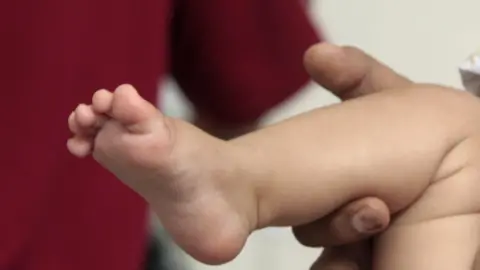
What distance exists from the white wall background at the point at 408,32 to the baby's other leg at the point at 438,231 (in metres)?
0.57

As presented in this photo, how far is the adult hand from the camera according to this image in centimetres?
52

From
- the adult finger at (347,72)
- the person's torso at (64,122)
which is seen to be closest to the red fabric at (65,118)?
the person's torso at (64,122)

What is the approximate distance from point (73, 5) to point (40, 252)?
0.15 metres

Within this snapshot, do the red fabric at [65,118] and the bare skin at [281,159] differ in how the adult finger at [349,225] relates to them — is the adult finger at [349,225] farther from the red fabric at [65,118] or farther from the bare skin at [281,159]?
the red fabric at [65,118]

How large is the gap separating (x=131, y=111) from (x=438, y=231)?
21 centimetres

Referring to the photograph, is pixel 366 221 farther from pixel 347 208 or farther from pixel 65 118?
pixel 65 118

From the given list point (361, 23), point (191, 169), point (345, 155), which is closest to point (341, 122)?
point (345, 155)

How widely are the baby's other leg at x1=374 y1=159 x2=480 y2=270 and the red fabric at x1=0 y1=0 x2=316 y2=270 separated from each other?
178 millimetres

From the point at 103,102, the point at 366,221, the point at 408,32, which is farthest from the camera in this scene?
the point at 408,32

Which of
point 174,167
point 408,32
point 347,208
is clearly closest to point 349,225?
point 347,208

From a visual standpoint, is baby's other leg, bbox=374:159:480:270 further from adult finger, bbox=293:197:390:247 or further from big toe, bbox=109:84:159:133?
big toe, bbox=109:84:159:133

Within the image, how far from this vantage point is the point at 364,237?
55cm

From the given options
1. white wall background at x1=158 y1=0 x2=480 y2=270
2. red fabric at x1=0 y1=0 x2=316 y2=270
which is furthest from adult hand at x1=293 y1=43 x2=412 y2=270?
white wall background at x1=158 y1=0 x2=480 y2=270

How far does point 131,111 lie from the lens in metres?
0.40
